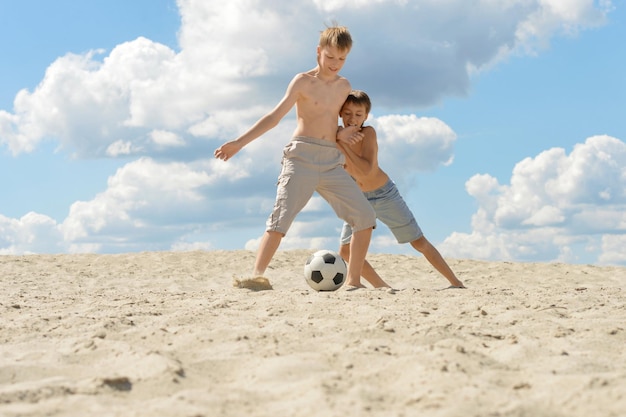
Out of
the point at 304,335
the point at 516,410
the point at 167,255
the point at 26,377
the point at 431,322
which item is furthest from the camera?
the point at 167,255

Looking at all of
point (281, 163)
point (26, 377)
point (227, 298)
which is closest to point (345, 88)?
point (281, 163)

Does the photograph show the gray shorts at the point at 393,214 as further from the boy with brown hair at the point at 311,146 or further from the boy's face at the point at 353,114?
the boy's face at the point at 353,114

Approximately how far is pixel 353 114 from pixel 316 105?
1.26 feet

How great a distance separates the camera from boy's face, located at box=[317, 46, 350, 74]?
17.3 ft

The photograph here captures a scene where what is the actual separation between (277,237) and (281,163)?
605 millimetres

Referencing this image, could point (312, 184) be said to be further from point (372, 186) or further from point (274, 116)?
point (372, 186)

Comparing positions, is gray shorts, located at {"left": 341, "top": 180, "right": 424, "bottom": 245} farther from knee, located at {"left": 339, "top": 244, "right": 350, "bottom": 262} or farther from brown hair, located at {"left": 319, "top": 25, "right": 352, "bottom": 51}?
brown hair, located at {"left": 319, "top": 25, "right": 352, "bottom": 51}

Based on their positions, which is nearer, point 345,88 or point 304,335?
point 304,335

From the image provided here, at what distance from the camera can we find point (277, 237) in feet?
17.5

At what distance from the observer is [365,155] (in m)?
5.67

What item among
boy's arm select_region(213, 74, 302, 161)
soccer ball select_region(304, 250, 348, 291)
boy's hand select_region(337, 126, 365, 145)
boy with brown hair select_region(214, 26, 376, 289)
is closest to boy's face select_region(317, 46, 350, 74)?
boy with brown hair select_region(214, 26, 376, 289)

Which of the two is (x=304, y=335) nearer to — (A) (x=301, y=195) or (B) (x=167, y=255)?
(A) (x=301, y=195)

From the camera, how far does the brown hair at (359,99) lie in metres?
5.51

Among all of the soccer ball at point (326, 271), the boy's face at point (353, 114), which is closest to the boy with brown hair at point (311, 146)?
the boy's face at point (353, 114)
